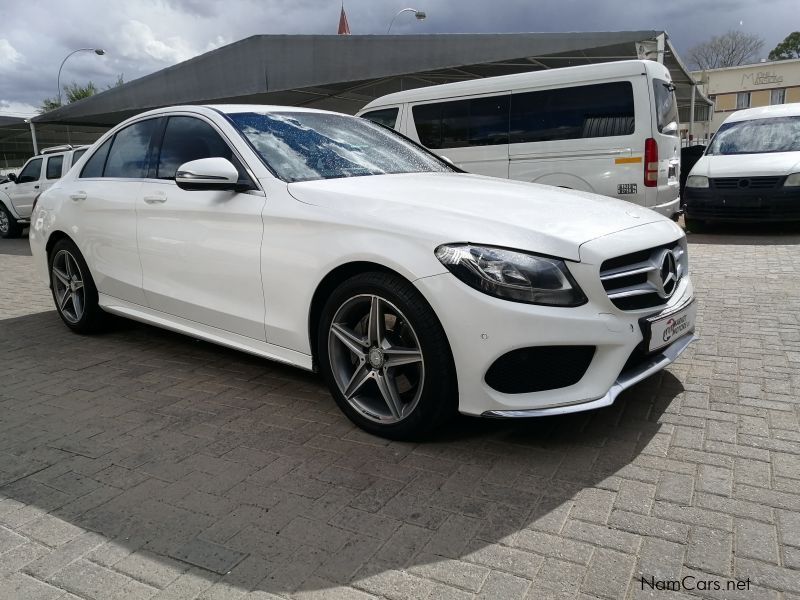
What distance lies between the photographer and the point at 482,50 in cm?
1522

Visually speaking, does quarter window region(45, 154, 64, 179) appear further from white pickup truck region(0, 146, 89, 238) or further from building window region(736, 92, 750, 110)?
building window region(736, 92, 750, 110)

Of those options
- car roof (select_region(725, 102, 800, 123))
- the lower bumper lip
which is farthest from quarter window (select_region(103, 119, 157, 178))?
car roof (select_region(725, 102, 800, 123))

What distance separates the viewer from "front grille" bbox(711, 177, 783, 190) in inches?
372

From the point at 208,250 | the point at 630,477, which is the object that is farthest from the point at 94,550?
the point at 630,477

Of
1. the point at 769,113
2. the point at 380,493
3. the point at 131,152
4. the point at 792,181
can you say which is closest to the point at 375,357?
the point at 380,493

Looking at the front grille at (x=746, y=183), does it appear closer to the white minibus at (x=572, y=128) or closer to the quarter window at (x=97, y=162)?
the white minibus at (x=572, y=128)

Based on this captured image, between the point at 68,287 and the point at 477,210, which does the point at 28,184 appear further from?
the point at 477,210

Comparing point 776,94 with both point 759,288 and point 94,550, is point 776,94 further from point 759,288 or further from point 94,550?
point 94,550

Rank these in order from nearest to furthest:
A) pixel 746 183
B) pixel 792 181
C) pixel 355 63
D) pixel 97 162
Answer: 1. pixel 97 162
2. pixel 792 181
3. pixel 746 183
4. pixel 355 63

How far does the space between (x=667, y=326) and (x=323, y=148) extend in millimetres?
2120

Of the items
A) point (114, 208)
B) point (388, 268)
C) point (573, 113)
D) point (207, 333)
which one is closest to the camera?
point (388, 268)

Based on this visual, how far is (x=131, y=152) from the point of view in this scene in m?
4.61

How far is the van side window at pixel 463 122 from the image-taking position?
9.44m

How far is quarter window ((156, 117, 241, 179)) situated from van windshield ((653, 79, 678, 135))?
6.33 metres
